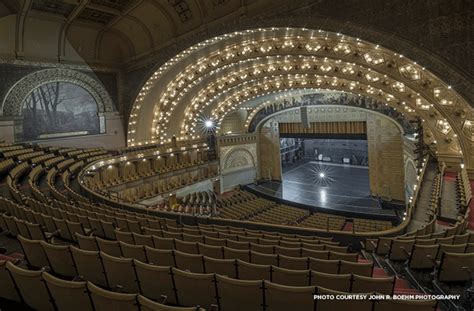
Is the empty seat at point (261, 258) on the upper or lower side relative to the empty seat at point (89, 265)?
lower

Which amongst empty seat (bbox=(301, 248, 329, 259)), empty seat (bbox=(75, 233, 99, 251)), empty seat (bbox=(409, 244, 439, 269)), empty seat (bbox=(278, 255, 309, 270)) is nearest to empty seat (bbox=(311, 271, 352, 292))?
empty seat (bbox=(278, 255, 309, 270))

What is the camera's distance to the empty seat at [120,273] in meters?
3.28

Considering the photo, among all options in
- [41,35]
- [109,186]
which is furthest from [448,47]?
[41,35]

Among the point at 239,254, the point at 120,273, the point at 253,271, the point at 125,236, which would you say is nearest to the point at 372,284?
the point at 253,271

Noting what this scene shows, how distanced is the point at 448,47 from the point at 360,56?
17.0 ft

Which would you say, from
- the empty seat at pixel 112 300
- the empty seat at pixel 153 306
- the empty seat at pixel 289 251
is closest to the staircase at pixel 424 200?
the empty seat at pixel 289 251

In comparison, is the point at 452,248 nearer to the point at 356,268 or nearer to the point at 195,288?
the point at 356,268

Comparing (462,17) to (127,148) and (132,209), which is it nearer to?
(132,209)

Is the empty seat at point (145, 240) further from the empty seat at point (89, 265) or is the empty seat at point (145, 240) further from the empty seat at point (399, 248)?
the empty seat at point (399, 248)

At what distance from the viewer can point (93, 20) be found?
1955 cm

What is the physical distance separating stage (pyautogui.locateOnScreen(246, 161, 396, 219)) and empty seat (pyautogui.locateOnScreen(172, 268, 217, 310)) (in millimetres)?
18180

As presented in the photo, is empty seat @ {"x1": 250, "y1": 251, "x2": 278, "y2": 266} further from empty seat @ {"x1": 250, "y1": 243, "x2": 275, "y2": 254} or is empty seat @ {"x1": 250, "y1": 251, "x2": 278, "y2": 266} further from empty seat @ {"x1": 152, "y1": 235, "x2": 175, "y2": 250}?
empty seat @ {"x1": 152, "y1": 235, "x2": 175, "y2": 250}

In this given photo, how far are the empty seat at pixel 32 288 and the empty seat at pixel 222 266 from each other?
→ 5.78 feet

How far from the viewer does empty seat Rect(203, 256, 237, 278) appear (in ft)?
12.0
